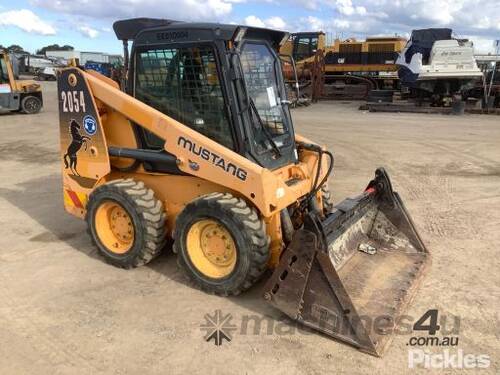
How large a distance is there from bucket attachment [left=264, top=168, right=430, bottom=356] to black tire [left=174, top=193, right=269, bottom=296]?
0.22 metres

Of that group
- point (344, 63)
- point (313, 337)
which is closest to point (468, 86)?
point (344, 63)

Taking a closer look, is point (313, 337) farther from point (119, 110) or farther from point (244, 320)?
point (119, 110)

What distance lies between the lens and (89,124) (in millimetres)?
4625

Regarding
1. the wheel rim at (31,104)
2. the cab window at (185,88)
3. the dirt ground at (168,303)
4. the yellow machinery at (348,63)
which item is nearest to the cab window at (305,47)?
the yellow machinery at (348,63)

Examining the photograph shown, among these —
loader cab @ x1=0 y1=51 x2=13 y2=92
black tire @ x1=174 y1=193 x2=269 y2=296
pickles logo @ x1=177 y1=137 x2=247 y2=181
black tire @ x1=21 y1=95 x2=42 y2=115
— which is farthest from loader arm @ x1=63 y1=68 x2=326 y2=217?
black tire @ x1=21 y1=95 x2=42 y2=115

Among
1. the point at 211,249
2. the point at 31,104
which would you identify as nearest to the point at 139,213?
the point at 211,249

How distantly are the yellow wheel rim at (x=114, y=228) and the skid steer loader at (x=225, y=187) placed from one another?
1 centimetres

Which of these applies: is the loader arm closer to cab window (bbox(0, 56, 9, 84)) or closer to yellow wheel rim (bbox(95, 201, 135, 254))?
yellow wheel rim (bbox(95, 201, 135, 254))

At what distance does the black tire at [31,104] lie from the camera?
17375 millimetres

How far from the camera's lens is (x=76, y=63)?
15.9 ft

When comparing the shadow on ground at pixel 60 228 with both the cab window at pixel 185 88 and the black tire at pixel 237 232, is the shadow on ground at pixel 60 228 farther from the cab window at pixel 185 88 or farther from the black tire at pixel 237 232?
the cab window at pixel 185 88

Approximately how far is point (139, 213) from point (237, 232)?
1.04m

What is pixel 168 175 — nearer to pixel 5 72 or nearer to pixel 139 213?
pixel 139 213

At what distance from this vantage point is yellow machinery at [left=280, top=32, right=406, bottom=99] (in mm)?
23578
